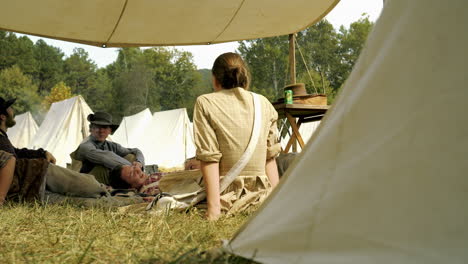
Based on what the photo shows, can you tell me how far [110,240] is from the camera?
149cm

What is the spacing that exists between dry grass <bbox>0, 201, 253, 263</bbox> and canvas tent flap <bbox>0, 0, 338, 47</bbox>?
256cm

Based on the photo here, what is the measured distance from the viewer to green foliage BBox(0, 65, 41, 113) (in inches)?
1634

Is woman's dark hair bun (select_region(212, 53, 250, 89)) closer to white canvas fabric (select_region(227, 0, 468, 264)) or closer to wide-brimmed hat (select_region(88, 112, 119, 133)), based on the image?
white canvas fabric (select_region(227, 0, 468, 264))

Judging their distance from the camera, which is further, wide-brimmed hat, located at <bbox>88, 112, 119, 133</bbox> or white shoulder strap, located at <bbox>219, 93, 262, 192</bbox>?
wide-brimmed hat, located at <bbox>88, 112, 119, 133</bbox>

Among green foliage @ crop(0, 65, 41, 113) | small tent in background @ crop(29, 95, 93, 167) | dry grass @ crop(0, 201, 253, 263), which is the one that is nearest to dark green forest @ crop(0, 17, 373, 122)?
green foliage @ crop(0, 65, 41, 113)

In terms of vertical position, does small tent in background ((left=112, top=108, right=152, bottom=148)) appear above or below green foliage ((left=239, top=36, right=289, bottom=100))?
below

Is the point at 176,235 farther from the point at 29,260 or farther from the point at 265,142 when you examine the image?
the point at 265,142

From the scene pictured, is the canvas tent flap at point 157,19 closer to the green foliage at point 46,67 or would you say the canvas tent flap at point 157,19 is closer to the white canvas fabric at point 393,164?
the white canvas fabric at point 393,164

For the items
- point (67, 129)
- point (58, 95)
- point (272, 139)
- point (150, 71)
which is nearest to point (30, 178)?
point (272, 139)

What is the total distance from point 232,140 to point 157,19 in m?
2.70

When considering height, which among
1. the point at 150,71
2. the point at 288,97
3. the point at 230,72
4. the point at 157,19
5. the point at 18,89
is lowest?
the point at 288,97

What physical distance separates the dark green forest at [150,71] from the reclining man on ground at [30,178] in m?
37.5

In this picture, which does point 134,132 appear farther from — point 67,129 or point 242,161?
point 242,161

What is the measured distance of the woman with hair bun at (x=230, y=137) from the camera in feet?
7.61
